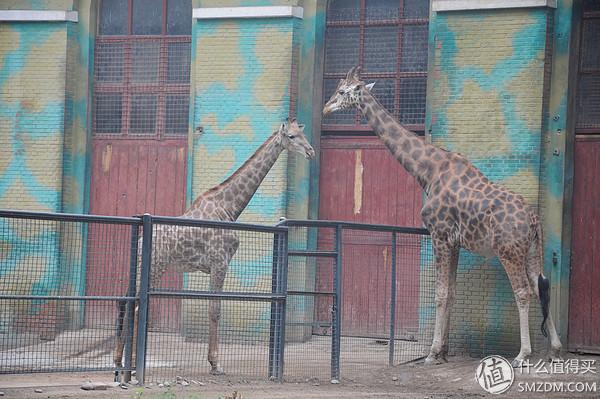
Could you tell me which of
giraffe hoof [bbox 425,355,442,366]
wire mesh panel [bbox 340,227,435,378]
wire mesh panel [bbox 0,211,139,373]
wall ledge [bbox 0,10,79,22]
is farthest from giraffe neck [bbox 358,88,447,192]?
wall ledge [bbox 0,10,79,22]

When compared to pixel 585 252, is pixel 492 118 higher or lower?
higher

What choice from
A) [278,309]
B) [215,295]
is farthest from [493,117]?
[215,295]

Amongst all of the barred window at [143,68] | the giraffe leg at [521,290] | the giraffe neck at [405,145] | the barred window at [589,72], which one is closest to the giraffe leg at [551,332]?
the giraffe leg at [521,290]

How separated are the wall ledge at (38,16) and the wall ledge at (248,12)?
1989mm

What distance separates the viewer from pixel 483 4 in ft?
46.7

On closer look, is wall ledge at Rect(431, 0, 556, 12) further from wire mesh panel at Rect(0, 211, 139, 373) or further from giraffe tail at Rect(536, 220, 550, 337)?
wire mesh panel at Rect(0, 211, 139, 373)

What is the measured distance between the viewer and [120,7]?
16578 millimetres

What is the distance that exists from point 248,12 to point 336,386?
20.5ft

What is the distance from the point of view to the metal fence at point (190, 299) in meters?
10.2

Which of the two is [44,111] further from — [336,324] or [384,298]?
[336,324]

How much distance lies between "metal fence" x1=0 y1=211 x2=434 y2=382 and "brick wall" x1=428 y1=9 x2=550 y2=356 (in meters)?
0.63

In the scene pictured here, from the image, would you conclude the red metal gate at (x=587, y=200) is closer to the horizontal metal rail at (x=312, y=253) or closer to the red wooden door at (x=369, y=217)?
the red wooden door at (x=369, y=217)

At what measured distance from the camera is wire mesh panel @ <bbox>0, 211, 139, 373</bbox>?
9.92 m

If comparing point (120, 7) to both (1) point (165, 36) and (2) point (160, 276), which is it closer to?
(1) point (165, 36)
